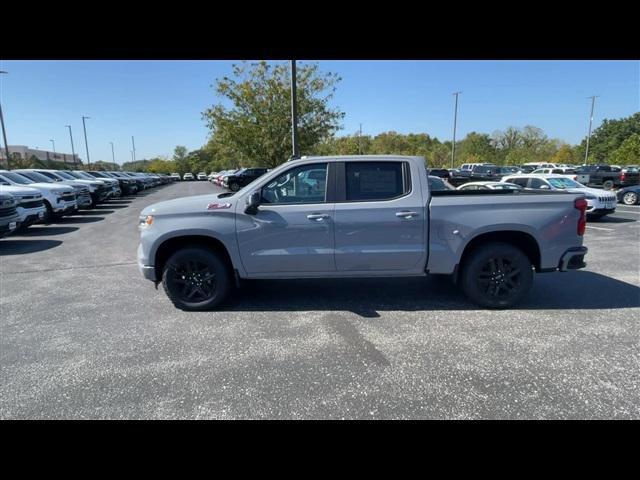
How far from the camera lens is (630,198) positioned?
15.9 meters

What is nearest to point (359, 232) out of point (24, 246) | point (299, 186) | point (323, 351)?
point (299, 186)

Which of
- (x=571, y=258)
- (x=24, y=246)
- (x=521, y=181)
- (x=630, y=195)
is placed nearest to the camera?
(x=571, y=258)

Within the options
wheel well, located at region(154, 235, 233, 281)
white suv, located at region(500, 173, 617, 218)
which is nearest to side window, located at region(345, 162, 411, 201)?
wheel well, located at region(154, 235, 233, 281)

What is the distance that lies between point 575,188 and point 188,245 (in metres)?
13.0

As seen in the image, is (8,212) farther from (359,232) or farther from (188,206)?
(359,232)

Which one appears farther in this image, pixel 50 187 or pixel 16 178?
pixel 16 178

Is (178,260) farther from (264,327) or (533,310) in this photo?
(533,310)

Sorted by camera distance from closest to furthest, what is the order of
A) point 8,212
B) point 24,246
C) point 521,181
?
point 8,212 → point 24,246 → point 521,181

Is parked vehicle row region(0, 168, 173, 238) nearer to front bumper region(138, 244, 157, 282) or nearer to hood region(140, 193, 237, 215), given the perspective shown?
front bumper region(138, 244, 157, 282)

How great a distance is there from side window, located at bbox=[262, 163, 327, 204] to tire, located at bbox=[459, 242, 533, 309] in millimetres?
2091

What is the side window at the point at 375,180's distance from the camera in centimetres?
418

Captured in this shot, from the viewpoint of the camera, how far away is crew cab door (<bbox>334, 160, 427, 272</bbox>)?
4.06 meters
